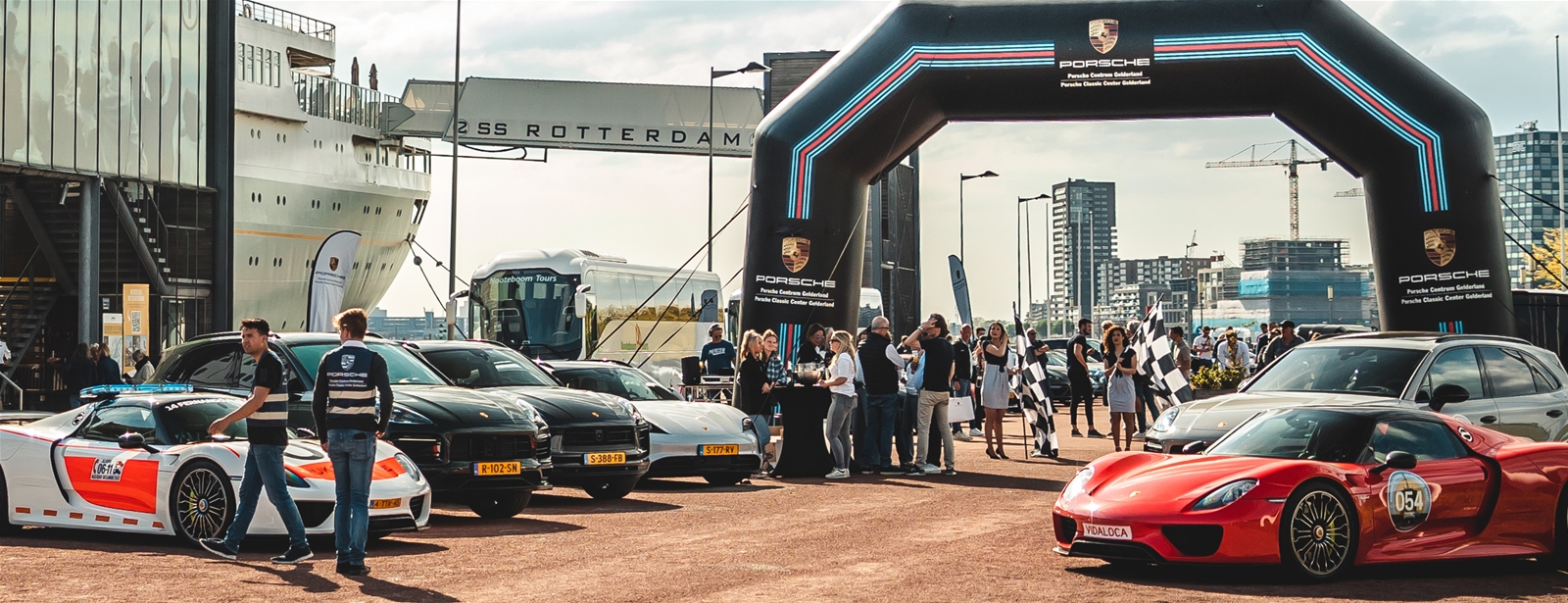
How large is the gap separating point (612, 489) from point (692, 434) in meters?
1.39

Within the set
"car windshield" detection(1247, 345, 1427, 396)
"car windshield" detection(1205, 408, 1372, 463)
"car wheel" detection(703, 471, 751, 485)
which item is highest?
"car windshield" detection(1247, 345, 1427, 396)

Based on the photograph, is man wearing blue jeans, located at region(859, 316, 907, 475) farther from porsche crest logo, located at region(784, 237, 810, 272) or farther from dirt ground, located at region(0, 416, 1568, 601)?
dirt ground, located at region(0, 416, 1568, 601)

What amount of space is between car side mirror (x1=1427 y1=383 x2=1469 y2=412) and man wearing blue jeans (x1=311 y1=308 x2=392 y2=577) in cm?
743

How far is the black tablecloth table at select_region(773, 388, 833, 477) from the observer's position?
16.8 m

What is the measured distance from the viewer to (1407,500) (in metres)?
8.94

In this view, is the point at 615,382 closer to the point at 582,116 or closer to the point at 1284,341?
the point at 1284,341

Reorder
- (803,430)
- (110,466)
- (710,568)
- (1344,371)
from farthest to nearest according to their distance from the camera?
(803,430)
(1344,371)
(110,466)
(710,568)

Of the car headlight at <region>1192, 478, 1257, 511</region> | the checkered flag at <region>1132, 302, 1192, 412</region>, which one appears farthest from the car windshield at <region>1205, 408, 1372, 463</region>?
the checkered flag at <region>1132, 302, 1192, 412</region>

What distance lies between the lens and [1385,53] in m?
19.2

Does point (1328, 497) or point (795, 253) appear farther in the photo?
point (795, 253)

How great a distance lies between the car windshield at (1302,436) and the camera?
9.11m

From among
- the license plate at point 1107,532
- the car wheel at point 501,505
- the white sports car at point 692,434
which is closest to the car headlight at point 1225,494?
the license plate at point 1107,532

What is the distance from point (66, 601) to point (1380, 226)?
53.5 feet

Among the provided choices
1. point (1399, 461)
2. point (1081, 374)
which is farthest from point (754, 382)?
point (1081, 374)
